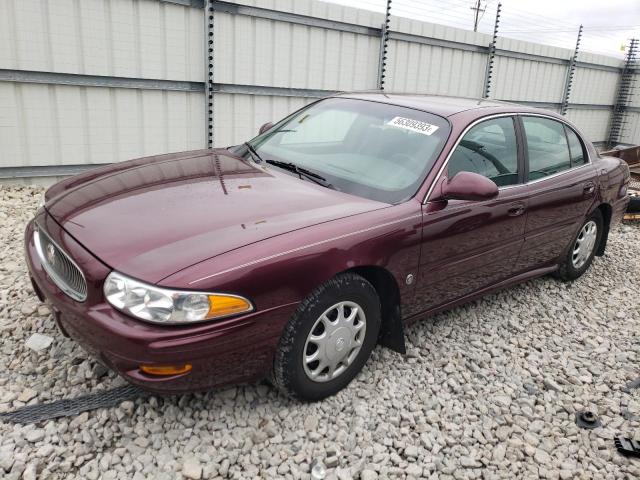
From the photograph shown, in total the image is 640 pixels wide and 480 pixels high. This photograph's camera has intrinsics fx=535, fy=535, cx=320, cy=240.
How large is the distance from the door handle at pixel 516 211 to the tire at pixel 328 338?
1292 mm

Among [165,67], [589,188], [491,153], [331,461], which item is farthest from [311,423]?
[165,67]

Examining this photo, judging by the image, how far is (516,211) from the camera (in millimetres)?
3592

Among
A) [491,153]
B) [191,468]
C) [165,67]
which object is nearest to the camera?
[191,468]

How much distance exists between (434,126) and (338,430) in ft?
6.20

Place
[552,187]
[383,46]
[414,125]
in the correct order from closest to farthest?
[414,125]
[552,187]
[383,46]

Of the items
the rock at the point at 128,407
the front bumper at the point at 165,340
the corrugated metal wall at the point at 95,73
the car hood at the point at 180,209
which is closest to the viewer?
the front bumper at the point at 165,340

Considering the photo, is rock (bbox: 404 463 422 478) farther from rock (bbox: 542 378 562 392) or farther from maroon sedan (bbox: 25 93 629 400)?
rock (bbox: 542 378 562 392)

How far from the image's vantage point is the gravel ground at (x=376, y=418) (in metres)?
2.41

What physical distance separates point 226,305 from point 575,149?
353 centimetres

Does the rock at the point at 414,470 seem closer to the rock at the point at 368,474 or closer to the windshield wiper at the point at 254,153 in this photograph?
the rock at the point at 368,474

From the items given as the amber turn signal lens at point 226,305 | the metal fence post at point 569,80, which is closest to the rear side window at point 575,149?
the amber turn signal lens at point 226,305

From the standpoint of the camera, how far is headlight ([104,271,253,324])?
2145 mm

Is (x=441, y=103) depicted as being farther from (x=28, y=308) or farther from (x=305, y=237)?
(x=28, y=308)

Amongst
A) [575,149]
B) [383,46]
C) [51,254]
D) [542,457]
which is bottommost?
[542,457]
